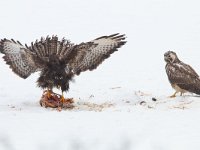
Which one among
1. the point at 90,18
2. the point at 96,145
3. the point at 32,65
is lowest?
the point at 96,145

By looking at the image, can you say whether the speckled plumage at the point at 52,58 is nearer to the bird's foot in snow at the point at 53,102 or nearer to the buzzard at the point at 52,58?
the buzzard at the point at 52,58

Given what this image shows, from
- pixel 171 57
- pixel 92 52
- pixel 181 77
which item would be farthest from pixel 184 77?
pixel 92 52

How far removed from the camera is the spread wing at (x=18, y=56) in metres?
10.3

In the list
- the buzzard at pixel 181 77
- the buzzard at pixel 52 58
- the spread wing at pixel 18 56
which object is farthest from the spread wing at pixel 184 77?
the spread wing at pixel 18 56

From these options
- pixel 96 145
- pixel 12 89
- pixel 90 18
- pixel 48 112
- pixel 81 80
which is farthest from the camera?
pixel 90 18

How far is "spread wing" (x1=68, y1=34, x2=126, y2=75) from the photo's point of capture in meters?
10.3

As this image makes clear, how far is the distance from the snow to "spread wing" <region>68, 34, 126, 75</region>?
0.64m

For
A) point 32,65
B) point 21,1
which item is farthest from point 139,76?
point 21,1

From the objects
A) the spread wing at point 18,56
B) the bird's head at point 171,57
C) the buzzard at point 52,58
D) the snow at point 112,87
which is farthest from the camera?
the bird's head at point 171,57

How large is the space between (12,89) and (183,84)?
123 inches

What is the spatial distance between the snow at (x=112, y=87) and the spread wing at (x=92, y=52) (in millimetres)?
636

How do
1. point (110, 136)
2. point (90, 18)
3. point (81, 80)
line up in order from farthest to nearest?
point (90, 18) < point (81, 80) < point (110, 136)

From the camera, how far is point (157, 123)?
29.7ft

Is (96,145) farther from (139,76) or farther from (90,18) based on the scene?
(90,18)
